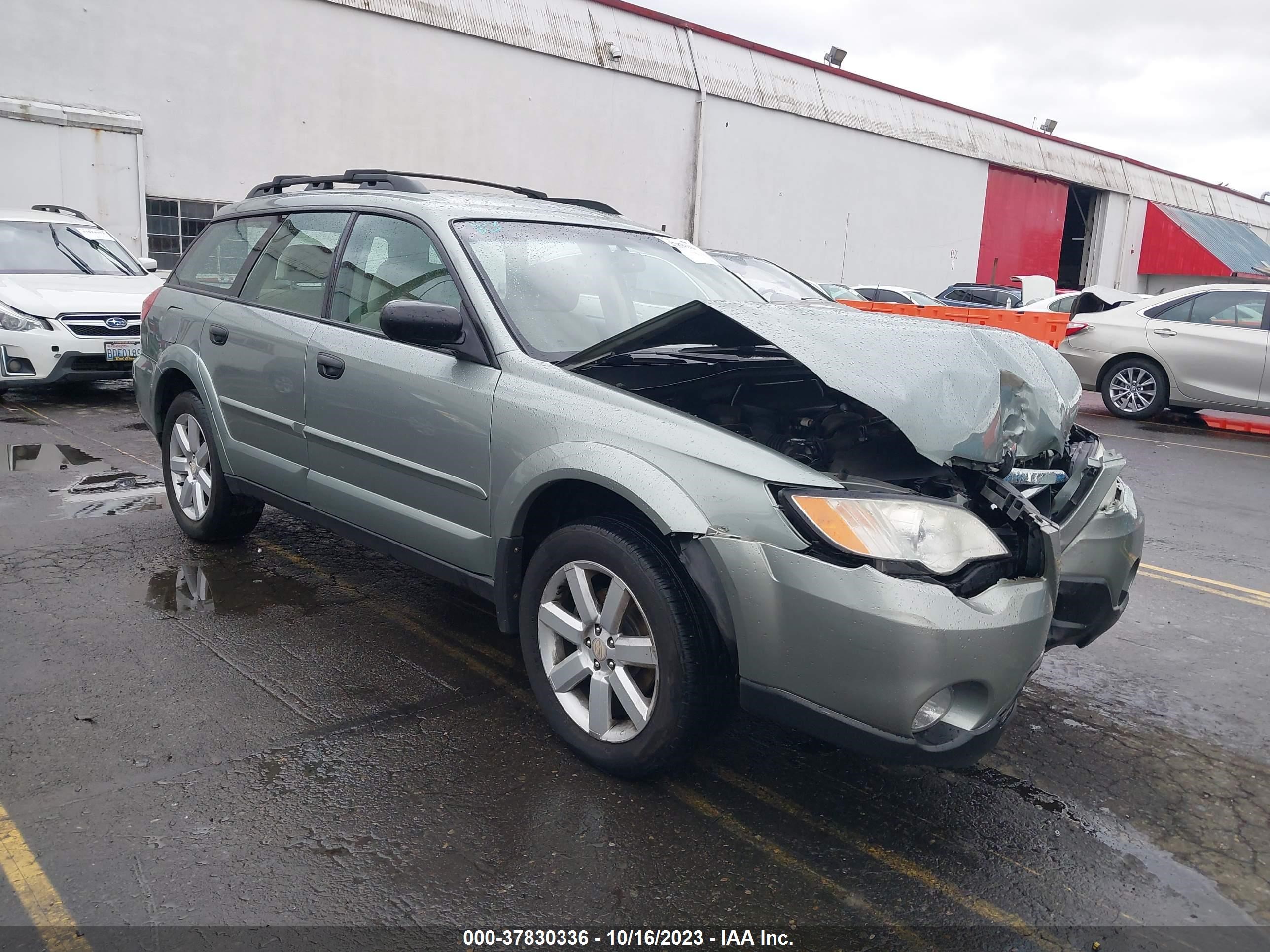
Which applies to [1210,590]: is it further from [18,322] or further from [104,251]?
[104,251]

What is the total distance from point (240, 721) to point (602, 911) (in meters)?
1.53

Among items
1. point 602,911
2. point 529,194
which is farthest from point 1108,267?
point 602,911

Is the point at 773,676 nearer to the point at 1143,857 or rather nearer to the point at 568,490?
the point at 568,490

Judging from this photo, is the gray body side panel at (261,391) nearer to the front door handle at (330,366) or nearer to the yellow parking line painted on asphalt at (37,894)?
the front door handle at (330,366)

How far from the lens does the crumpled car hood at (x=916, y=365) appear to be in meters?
2.79

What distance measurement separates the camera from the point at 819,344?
293 centimetres

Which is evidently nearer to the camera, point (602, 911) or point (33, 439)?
point (602, 911)

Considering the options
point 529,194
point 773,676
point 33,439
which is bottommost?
point 33,439

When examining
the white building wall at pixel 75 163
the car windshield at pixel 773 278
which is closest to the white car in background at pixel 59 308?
the white building wall at pixel 75 163

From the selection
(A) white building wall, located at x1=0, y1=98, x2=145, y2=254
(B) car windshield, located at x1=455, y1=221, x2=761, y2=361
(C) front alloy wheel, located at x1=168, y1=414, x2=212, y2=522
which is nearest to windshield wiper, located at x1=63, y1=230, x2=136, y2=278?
(A) white building wall, located at x1=0, y1=98, x2=145, y2=254

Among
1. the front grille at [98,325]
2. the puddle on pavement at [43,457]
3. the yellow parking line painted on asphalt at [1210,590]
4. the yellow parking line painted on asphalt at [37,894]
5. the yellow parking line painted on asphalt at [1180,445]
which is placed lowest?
the puddle on pavement at [43,457]

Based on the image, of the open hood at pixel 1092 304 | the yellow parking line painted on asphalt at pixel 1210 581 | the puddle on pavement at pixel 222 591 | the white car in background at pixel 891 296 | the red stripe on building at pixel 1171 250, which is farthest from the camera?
the red stripe on building at pixel 1171 250

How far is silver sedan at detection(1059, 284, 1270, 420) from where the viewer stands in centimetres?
1059

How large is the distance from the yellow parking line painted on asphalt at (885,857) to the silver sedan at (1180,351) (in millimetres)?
8794
